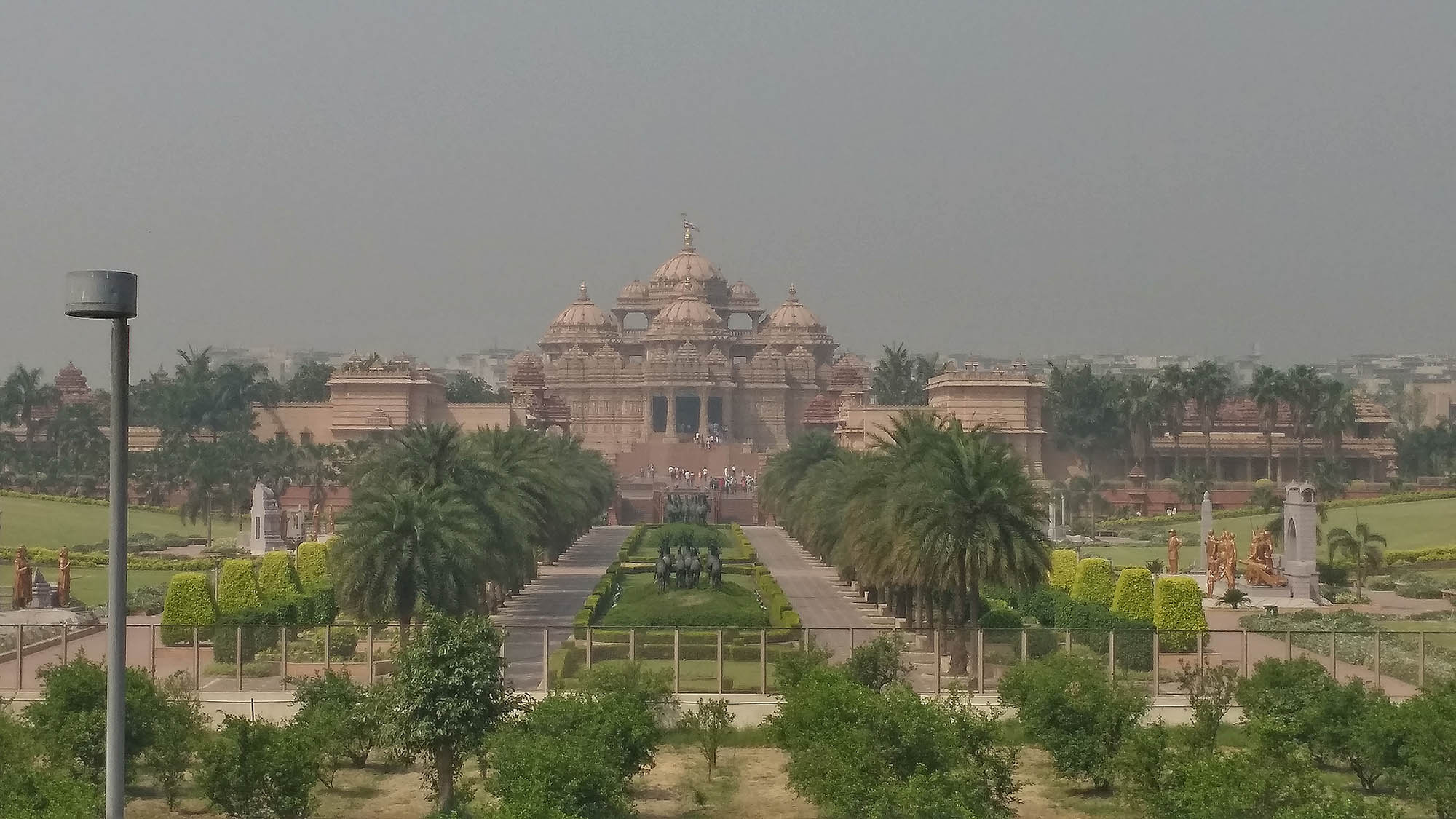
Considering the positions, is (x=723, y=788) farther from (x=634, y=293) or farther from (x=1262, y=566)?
(x=634, y=293)

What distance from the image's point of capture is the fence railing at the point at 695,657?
91.1 ft

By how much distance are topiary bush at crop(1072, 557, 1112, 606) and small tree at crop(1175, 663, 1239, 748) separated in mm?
11219

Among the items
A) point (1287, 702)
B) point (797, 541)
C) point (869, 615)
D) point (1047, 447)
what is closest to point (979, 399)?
point (1047, 447)

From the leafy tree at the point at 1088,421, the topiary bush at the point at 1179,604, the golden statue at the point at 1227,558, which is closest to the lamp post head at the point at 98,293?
the topiary bush at the point at 1179,604

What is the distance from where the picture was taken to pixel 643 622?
3528cm

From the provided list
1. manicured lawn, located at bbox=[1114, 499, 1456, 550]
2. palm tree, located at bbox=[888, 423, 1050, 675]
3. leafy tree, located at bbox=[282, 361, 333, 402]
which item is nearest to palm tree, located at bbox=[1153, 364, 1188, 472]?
manicured lawn, located at bbox=[1114, 499, 1456, 550]

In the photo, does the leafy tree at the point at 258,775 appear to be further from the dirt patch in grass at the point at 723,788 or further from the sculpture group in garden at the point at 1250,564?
the sculpture group in garden at the point at 1250,564

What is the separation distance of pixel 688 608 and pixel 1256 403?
67.0 m

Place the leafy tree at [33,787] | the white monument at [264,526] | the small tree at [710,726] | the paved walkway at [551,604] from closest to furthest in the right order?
the leafy tree at [33,787]
the small tree at [710,726]
the paved walkway at [551,604]
the white monument at [264,526]

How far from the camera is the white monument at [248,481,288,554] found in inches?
2302

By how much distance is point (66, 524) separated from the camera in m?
61.9

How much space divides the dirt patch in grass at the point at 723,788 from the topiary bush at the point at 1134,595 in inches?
495

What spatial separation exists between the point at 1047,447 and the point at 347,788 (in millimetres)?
81758

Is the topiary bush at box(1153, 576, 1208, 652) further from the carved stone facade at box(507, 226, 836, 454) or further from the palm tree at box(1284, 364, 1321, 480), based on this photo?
the carved stone facade at box(507, 226, 836, 454)
